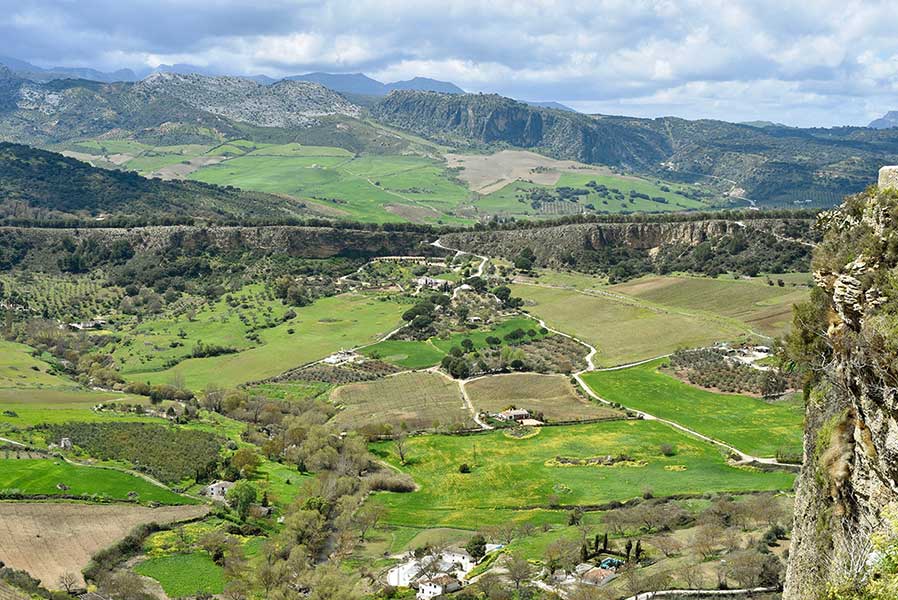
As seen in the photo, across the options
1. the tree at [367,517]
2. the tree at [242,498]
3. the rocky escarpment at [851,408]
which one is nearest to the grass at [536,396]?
the tree at [367,517]

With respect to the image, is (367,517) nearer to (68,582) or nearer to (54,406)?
(68,582)

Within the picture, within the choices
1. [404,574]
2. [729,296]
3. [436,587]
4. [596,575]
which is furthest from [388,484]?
[729,296]

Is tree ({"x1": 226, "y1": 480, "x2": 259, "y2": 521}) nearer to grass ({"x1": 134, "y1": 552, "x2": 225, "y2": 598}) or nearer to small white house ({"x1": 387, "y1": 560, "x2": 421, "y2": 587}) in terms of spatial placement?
grass ({"x1": 134, "y1": 552, "x2": 225, "y2": 598})

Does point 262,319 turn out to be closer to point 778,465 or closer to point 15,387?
point 15,387

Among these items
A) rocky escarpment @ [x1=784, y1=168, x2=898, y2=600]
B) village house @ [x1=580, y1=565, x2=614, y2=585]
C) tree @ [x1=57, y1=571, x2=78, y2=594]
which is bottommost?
tree @ [x1=57, y1=571, x2=78, y2=594]

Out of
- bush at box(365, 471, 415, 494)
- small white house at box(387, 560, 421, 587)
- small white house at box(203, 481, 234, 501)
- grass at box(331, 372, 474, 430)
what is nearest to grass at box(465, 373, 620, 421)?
grass at box(331, 372, 474, 430)

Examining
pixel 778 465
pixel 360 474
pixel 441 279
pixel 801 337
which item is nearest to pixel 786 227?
pixel 441 279
